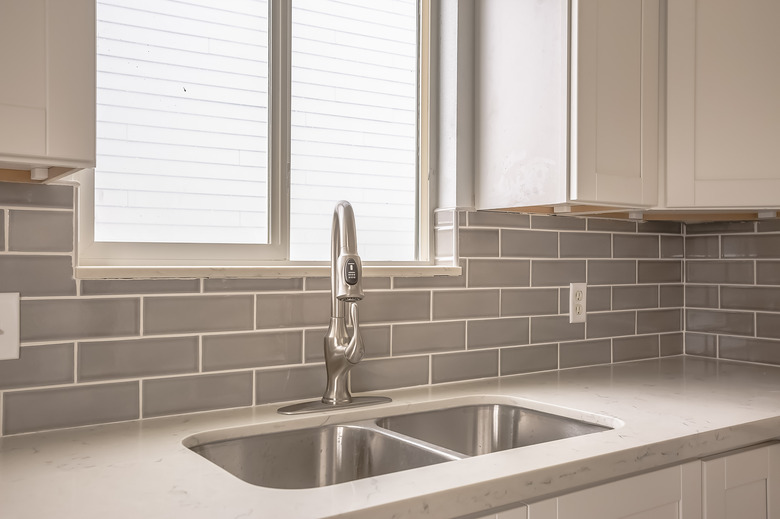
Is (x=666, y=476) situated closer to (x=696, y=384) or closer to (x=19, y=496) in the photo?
(x=696, y=384)

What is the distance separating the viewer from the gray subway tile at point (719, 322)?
2232 mm

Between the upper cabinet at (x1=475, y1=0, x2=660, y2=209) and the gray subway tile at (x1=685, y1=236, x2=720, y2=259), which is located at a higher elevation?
the upper cabinet at (x1=475, y1=0, x2=660, y2=209)

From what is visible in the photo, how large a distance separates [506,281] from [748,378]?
0.70 metres

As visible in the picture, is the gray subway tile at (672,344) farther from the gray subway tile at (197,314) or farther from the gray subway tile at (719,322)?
the gray subway tile at (197,314)

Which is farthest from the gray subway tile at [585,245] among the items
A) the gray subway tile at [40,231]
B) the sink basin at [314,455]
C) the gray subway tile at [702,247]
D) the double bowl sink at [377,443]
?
the gray subway tile at [40,231]

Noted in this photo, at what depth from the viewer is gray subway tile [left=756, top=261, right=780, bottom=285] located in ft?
7.06

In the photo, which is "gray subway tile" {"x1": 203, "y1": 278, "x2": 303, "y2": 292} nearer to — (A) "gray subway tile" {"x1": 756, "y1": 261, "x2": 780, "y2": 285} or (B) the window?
(B) the window

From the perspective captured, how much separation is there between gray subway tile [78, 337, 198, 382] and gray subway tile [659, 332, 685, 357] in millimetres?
1567

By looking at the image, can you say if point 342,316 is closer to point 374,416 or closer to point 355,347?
point 355,347

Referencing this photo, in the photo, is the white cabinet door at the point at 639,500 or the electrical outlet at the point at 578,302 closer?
the white cabinet door at the point at 639,500

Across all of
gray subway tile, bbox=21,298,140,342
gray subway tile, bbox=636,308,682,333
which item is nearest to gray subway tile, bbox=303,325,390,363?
gray subway tile, bbox=21,298,140,342

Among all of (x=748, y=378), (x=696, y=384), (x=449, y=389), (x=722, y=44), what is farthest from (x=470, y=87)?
(x=748, y=378)

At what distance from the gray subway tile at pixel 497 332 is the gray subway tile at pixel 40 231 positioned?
100 centimetres

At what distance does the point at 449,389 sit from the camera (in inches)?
68.3
